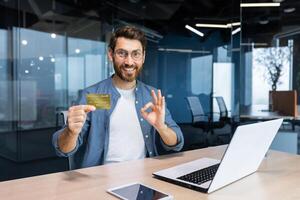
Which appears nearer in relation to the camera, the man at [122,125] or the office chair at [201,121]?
the man at [122,125]

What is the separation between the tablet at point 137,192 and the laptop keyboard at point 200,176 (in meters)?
0.16

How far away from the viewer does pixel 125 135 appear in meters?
1.55

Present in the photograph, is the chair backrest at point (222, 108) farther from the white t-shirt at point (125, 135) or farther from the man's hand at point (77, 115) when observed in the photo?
the man's hand at point (77, 115)

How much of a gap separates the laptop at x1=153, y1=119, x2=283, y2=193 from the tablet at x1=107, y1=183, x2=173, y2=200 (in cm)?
13

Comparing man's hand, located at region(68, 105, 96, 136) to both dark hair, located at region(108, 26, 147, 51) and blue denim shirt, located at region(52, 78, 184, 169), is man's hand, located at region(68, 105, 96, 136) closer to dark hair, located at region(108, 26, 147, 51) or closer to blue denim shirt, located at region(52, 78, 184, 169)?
blue denim shirt, located at region(52, 78, 184, 169)

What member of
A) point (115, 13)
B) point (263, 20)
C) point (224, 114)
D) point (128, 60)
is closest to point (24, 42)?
point (115, 13)

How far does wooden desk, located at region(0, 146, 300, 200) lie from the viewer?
0.95m

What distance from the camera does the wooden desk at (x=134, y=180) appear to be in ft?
3.11

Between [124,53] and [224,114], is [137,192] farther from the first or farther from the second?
[224,114]

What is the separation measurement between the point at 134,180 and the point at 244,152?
0.40 m

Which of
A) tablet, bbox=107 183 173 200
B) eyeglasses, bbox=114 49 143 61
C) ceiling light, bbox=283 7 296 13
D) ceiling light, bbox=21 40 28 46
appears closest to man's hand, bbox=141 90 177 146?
eyeglasses, bbox=114 49 143 61

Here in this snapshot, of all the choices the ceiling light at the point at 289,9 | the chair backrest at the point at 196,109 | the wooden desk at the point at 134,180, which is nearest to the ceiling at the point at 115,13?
the ceiling light at the point at 289,9

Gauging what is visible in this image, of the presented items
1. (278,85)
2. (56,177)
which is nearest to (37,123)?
(56,177)

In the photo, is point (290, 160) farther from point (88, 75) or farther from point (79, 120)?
point (88, 75)
